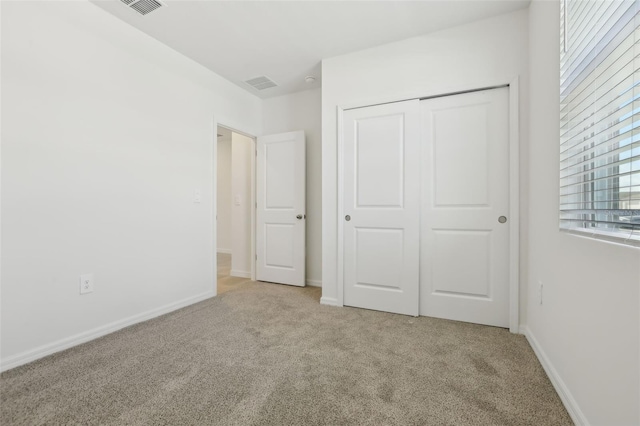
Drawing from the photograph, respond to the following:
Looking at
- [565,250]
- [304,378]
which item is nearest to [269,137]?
[304,378]

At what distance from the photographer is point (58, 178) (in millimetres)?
1830

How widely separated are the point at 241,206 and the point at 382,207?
2229mm

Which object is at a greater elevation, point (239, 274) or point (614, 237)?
point (614, 237)

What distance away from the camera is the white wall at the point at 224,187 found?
6.28 meters

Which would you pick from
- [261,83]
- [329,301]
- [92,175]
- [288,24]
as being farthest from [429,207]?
[92,175]

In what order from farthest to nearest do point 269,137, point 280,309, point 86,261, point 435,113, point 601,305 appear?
→ point 269,137, point 280,309, point 435,113, point 86,261, point 601,305

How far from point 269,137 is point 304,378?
2898mm

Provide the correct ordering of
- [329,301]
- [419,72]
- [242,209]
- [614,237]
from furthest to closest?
[242,209] < [329,301] < [419,72] < [614,237]

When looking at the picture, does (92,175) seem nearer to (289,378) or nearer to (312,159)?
(289,378)

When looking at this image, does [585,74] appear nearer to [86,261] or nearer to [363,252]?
[363,252]

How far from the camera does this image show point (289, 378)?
1.49 m

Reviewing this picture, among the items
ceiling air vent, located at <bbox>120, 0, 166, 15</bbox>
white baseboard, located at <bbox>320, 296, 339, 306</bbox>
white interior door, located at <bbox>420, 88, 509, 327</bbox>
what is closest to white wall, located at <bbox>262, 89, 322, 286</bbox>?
white baseboard, located at <bbox>320, 296, 339, 306</bbox>

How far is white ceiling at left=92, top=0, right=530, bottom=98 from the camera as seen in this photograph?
2.04m

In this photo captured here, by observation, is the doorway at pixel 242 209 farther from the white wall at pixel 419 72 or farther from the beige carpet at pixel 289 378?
the beige carpet at pixel 289 378
